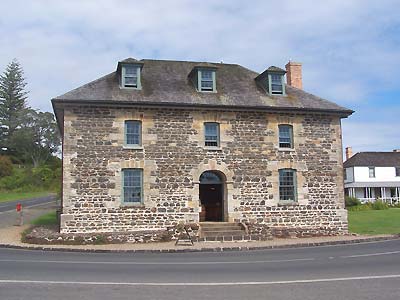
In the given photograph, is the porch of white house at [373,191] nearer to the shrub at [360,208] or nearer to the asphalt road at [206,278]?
the shrub at [360,208]

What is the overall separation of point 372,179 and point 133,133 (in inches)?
1613

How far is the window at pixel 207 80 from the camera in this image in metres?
25.0

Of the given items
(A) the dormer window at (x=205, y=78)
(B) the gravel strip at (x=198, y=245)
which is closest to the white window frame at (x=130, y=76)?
(A) the dormer window at (x=205, y=78)

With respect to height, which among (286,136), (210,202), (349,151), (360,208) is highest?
(349,151)

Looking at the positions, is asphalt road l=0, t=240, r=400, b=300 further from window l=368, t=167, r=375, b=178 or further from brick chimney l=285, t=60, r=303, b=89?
window l=368, t=167, r=375, b=178

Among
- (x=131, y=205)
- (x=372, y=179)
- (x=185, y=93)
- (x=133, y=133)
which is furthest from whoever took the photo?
(x=372, y=179)

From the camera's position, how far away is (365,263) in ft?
42.5

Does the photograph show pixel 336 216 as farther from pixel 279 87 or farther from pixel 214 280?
pixel 214 280

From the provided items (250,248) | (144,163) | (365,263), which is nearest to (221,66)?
(144,163)

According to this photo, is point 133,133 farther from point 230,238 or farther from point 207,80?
point 230,238

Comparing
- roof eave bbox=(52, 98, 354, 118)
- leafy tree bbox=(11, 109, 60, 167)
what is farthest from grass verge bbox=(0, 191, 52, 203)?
roof eave bbox=(52, 98, 354, 118)

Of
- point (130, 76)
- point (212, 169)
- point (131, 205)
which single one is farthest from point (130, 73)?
point (131, 205)

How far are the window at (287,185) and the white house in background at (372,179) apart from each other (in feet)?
111

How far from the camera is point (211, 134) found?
2417cm
